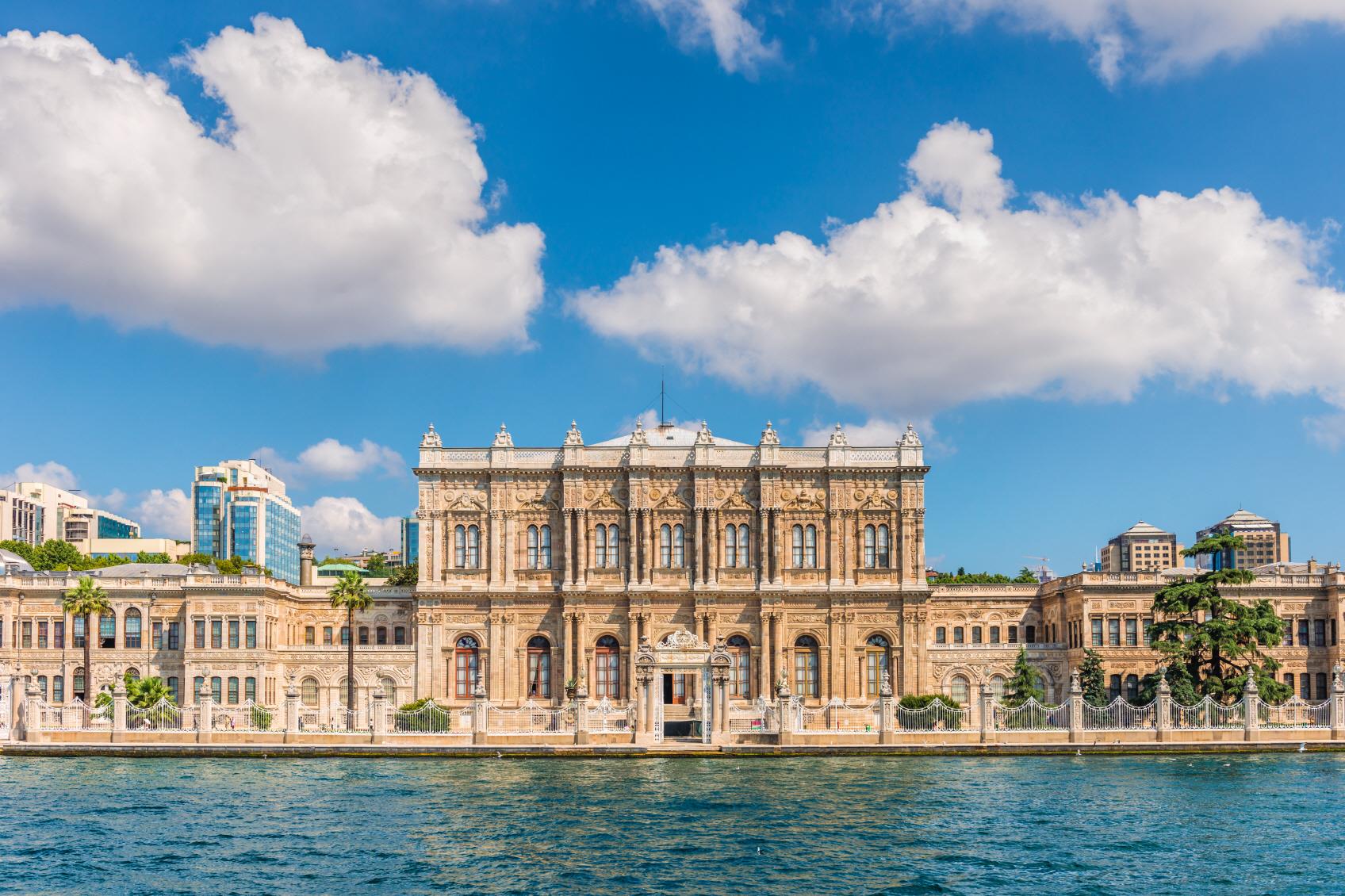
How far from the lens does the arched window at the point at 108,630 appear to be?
71.0 metres

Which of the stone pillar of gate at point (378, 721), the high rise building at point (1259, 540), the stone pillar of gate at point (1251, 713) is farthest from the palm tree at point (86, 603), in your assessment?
the high rise building at point (1259, 540)

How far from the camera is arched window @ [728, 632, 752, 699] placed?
6950 centimetres

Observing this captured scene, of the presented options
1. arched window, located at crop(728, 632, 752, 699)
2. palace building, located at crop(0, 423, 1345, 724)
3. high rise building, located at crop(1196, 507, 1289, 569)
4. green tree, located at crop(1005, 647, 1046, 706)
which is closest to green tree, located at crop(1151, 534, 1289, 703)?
green tree, located at crop(1005, 647, 1046, 706)

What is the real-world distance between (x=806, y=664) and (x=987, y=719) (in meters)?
18.7

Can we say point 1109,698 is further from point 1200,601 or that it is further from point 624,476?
point 624,476

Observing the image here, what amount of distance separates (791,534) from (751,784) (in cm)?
2821

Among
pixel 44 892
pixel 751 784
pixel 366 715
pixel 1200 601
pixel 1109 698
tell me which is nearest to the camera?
pixel 44 892

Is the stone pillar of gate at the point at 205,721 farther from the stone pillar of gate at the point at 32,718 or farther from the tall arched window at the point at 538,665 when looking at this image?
the tall arched window at the point at 538,665

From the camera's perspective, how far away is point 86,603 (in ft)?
218

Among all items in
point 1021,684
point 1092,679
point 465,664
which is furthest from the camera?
point 465,664

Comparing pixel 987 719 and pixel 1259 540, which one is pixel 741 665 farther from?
pixel 1259 540

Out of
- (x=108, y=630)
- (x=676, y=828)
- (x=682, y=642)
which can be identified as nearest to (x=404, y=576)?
(x=108, y=630)

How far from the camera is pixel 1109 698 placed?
68250mm

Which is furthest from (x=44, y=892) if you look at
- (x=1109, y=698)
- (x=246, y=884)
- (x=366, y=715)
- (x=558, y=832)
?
(x=1109, y=698)
